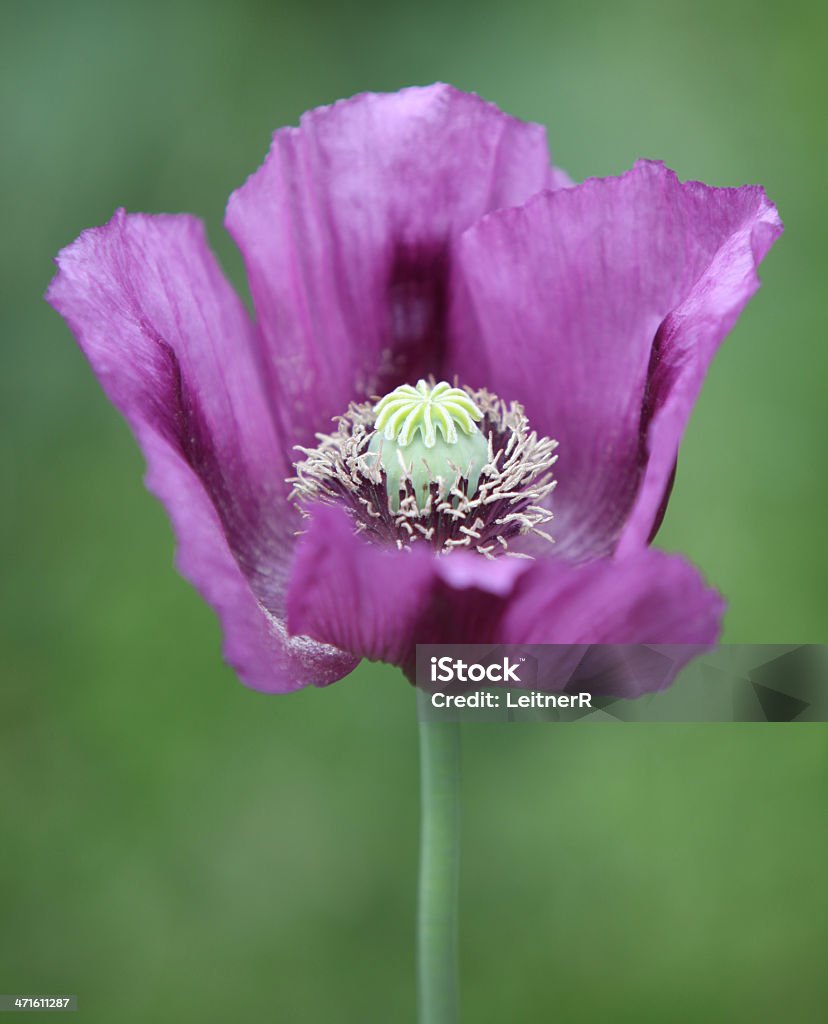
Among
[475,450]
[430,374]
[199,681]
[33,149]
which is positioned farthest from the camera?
[33,149]

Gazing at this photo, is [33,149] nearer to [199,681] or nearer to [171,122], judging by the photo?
[171,122]

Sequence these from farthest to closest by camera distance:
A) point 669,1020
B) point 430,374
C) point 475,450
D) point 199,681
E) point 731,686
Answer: point 199,681 < point 669,1020 < point 430,374 < point 475,450 < point 731,686

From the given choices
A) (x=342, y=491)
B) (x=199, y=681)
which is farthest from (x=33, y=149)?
(x=342, y=491)

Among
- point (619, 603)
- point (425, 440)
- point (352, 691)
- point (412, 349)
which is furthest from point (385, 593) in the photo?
point (352, 691)

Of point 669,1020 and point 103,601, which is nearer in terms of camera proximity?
point 669,1020

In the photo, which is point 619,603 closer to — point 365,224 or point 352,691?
point 365,224

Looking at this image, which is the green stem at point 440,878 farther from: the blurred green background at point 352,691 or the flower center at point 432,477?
the blurred green background at point 352,691

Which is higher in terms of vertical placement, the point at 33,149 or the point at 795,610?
the point at 33,149

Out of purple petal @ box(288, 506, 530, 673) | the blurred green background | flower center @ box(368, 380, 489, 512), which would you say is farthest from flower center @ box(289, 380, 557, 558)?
the blurred green background

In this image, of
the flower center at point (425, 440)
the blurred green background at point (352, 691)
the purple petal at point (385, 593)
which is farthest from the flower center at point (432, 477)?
the blurred green background at point (352, 691)

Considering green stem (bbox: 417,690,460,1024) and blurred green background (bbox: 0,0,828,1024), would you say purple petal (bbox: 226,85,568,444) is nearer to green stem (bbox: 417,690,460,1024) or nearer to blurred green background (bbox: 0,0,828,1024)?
green stem (bbox: 417,690,460,1024)
